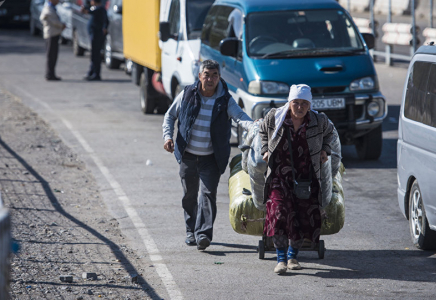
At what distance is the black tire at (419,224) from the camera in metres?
6.81

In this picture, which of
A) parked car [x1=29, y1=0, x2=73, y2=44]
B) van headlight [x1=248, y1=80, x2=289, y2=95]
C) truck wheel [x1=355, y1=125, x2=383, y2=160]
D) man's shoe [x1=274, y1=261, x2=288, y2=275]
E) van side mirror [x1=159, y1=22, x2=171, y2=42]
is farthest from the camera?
parked car [x1=29, y1=0, x2=73, y2=44]

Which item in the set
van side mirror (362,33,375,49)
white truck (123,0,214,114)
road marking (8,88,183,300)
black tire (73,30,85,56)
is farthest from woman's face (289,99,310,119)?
black tire (73,30,85,56)

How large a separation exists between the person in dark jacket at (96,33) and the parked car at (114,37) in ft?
1.28

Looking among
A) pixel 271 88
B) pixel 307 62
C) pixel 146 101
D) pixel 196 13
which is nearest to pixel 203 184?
pixel 271 88

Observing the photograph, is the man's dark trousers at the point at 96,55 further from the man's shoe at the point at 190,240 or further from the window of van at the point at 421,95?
the window of van at the point at 421,95

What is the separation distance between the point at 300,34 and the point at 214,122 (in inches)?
177

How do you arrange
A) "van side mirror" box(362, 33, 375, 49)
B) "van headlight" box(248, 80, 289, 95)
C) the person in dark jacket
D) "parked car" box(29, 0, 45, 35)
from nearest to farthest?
"van headlight" box(248, 80, 289, 95), "van side mirror" box(362, 33, 375, 49), the person in dark jacket, "parked car" box(29, 0, 45, 35)

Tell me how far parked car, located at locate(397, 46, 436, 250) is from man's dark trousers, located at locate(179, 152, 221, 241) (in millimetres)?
1818

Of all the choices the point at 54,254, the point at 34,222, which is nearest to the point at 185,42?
the point at 34,222

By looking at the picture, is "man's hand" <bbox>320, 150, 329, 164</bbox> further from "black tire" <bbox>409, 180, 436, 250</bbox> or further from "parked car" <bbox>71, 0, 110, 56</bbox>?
"parked car" <bbox>71, 0, 110, 56</bbox>

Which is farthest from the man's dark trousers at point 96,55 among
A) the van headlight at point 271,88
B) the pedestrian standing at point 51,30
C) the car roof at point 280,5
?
the van headlight at point 271,88

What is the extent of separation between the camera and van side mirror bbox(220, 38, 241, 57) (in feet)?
35.3

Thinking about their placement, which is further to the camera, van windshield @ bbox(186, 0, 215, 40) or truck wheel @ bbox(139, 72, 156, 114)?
truck wheel @ bbox(139, 72, 156, 114)

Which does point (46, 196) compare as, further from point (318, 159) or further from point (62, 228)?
point (318, 159)
